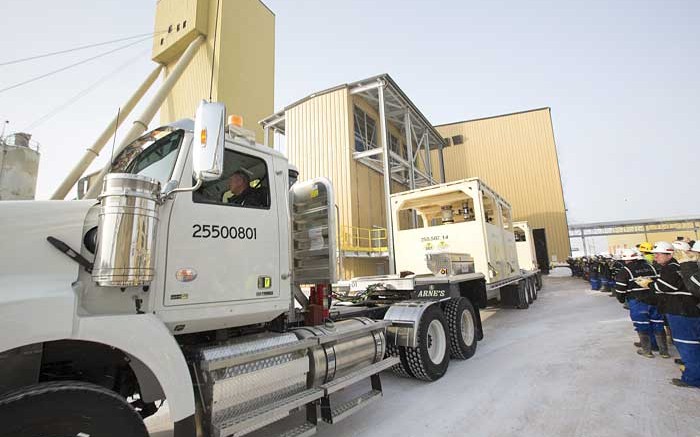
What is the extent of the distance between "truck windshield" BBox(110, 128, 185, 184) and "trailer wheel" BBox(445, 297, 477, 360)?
4509 mm

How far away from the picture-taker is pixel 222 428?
88.7 inches

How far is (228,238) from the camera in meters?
2.73

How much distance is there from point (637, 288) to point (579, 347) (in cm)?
142

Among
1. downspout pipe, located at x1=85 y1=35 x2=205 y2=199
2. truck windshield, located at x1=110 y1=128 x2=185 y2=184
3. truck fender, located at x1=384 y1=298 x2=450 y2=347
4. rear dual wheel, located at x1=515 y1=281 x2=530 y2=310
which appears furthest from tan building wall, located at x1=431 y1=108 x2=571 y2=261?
truck windshield, located at x1=110 y1=128 x2=185 y2=184

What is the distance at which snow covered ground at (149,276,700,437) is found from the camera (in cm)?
318

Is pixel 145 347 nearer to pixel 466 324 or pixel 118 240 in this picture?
pixel 118 240

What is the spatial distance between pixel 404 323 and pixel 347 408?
1.52 metres

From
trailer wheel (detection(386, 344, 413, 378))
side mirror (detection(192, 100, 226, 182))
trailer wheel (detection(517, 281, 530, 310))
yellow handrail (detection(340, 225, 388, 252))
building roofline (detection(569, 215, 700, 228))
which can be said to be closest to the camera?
side mirror (detection(192, 100, 226, 182))

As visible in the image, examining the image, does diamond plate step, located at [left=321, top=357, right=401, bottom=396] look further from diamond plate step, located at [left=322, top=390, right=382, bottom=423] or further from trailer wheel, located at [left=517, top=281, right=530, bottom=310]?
trailer wheel, located at [left=517, top=281, right=530, bottom=310]

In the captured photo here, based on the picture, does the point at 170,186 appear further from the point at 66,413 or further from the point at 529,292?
the point at 529,292

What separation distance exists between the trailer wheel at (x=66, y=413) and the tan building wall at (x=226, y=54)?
9085 mm

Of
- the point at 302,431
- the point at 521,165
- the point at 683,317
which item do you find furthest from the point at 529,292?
the point at 521,165

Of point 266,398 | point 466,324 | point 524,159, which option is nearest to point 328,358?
point 266,398

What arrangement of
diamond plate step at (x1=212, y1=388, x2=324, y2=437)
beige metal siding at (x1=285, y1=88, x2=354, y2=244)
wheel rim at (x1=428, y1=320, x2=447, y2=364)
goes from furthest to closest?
beige metal siding at (x1=285, y1=88, x2=354, y2=244), wheel rim at (x1=428, y1=320, x2=447, y2=364), diamond plate step at (x1=212, y1=388, x2=324, y2=437)
